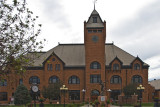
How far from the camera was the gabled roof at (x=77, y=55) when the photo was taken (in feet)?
189

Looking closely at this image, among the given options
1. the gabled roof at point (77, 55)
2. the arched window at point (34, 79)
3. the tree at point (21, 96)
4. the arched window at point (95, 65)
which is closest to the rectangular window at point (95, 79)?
the arched window at point (95, 65)

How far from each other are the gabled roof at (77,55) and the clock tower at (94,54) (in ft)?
7.65

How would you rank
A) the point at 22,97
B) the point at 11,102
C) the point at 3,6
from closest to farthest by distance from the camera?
1. the point at 3,6
2. the point at 22,97
3. the point at 11,102

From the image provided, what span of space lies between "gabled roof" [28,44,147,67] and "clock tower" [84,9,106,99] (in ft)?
7.65

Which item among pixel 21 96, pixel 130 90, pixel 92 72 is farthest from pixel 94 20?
pixel 21 96

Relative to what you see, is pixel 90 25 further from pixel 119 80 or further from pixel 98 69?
pixel 119 80

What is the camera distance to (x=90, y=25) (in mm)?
56344

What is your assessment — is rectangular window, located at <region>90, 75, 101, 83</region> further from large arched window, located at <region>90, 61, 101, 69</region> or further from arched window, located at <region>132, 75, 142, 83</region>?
arched window, located at <region>132, 75, 142, 83</region>

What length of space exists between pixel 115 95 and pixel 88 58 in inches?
412

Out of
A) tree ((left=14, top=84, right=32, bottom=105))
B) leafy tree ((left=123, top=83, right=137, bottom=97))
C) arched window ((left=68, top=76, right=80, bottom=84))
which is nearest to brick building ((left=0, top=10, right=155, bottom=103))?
arched window ((left=68, top=76, right=80, bottom=84))

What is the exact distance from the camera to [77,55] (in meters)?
60.2

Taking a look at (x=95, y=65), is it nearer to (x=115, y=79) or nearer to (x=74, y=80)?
(x=115, y=79)

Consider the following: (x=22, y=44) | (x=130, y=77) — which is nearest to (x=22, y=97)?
(x=130, y=77)

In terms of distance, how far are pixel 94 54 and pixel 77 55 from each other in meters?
6.06
